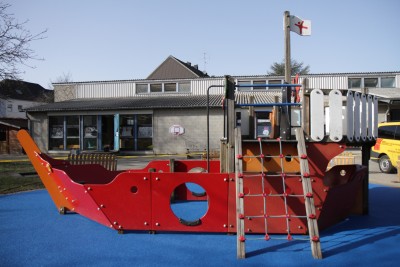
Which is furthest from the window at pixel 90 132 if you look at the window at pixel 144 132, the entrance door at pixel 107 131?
the window at pixel 144 132

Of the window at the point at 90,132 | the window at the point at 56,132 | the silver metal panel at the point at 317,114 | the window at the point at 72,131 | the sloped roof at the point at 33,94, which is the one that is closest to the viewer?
the silver metal panel at the point at 317,114

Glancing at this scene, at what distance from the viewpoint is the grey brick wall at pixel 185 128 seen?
22922 millimetres

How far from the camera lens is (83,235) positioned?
5.66m

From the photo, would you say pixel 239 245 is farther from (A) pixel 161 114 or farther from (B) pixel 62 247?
(A) pixel 161 114

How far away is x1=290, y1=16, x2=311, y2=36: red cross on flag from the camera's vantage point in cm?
731

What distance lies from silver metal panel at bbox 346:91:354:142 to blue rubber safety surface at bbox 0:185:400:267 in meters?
1.59

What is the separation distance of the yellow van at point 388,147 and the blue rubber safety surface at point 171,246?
791 cm

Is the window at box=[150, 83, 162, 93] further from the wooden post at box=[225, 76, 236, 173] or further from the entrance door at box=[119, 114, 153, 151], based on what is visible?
the wooden post at box=[225, 76, 236, 173]

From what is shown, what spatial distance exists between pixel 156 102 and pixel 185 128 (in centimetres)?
307

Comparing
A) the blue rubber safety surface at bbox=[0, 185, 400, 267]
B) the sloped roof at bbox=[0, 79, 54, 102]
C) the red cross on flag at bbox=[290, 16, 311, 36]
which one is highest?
the sloped roof at bbox=[0, 79, 54, 102]

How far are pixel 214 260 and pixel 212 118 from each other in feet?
61.0

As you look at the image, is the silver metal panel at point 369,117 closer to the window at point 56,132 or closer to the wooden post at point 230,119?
the wooden post at point 230,119

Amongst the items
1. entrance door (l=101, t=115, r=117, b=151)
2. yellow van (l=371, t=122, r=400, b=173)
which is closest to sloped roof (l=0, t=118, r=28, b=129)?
entrance door (l=101, t=115, r=117, b=151)

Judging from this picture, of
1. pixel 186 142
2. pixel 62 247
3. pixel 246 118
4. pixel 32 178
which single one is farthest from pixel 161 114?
pixel 62 247
